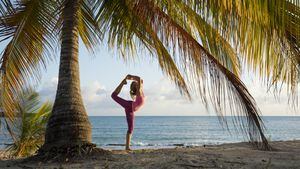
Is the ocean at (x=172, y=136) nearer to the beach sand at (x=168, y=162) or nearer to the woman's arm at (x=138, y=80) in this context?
the beach sand at (x=168, y=162)

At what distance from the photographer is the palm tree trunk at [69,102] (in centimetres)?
610

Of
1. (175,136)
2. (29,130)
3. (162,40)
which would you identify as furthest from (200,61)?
(175,136)

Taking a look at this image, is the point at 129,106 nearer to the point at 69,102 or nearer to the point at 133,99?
the point at 133,99

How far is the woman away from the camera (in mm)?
7242

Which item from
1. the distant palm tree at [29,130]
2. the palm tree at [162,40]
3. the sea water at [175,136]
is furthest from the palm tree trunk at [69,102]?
the distant palm tree at [29,130]

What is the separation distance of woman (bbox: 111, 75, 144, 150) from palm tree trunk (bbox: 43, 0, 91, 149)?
3.21 feet

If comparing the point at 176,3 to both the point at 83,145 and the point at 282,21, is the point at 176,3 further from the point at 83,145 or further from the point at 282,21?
the point at 83,145

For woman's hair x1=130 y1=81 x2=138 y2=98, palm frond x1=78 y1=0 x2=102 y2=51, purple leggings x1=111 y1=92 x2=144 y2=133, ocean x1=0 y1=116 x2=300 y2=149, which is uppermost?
palm frond x1=78 y1=0 x2=102 y2=51

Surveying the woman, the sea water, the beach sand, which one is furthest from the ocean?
the woman

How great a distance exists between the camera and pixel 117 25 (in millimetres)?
7559

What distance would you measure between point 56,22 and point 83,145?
2799 millimetres

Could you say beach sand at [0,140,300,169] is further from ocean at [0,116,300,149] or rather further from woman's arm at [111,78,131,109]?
woman's arm at [111,78,131,109]

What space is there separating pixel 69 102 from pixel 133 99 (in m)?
1.49

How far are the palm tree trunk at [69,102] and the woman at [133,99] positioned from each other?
978 mm
